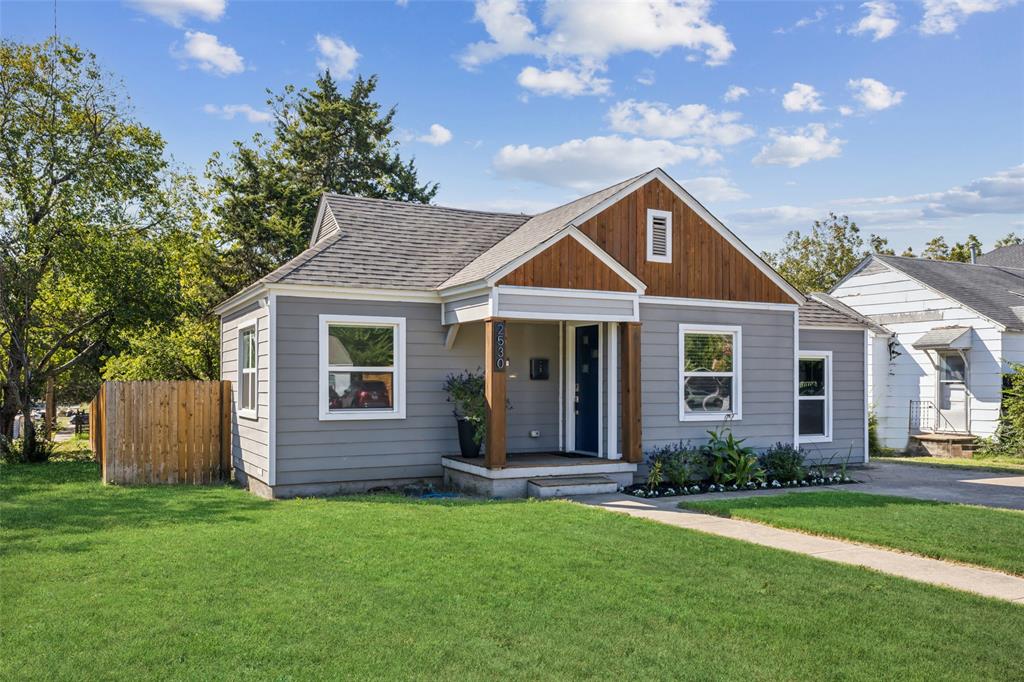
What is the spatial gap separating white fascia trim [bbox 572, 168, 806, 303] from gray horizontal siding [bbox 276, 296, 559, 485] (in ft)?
7.43

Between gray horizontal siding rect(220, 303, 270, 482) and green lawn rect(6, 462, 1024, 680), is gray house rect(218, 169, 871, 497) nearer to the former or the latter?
gray horizontal siding rect(220, 303, 270, 482)

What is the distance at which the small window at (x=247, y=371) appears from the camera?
41.5 feet

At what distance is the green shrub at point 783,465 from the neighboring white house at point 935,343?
7.49 m

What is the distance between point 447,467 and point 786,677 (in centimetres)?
795

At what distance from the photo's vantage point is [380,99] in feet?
112

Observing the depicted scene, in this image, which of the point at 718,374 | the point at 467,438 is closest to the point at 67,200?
the point at 467,438

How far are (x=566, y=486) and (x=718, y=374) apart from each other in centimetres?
402

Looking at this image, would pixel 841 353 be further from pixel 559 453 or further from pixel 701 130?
pixel 559 453

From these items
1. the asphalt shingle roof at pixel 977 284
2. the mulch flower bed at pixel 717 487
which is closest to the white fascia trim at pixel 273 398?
the mulch flower bed at pixel 717 487

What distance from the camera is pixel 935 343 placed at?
64.8 feet

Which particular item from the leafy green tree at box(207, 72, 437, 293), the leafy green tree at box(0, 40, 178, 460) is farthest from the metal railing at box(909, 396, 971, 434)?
the leafy green tree at box(207, 72, 437, 293)

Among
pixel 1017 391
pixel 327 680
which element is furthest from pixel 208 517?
pixel 1017 391

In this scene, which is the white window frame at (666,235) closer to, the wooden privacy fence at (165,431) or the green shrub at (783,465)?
the green shrub at (783,465)

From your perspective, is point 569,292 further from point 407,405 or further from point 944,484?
point 944,484
